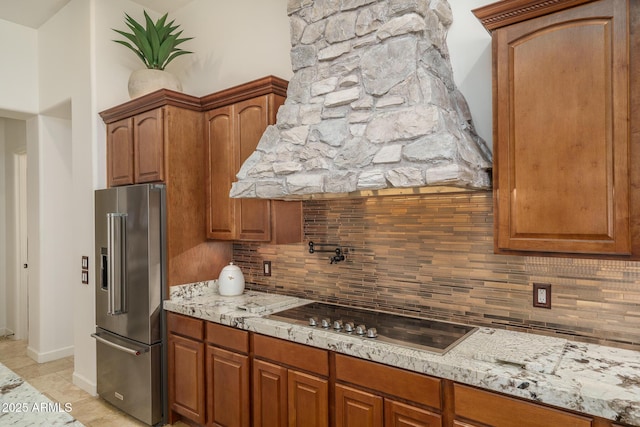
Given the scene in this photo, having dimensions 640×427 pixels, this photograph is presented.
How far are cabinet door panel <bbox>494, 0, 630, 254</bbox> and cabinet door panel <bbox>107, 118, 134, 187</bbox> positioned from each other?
2.80 metres

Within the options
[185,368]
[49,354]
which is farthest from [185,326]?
[49,354]

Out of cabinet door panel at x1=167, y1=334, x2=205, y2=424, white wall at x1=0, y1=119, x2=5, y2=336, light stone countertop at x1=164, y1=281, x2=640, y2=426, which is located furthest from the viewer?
→ white wall at x1=0, y1=119, x2=5, y2=336

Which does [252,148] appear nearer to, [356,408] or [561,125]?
[356,408]

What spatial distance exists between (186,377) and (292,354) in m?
1.07

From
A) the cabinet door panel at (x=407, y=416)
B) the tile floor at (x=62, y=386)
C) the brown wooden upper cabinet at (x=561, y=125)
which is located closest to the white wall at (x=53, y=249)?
the tile floor at (x=62, y=386)

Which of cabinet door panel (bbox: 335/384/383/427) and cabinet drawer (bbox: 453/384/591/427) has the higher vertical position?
cabinet drawer (bbox: 453/384/591/427)

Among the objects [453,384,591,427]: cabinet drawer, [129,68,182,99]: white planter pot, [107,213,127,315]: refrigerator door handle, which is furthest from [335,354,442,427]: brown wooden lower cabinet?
[129,68,182,99]: white planter pot

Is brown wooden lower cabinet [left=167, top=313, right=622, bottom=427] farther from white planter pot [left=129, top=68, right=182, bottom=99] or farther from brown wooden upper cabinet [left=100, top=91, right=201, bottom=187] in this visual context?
white planter pot [left=129, top=68, right=182, bottom=99]

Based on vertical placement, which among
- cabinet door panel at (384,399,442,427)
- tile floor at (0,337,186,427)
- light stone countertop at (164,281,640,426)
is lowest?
tile floor at (0,337,186,427)

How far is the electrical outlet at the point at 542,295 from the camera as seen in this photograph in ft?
6.65

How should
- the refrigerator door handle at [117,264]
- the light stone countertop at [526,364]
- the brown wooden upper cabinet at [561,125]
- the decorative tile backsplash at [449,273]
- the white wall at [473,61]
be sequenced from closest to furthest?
1. the light stone countertop at [526,364]
2. the brown wooden upper cabinet at [561,125]
3. the decorative tile backsplash at [449,273]
4. the white wall at [473,61]
5. the refrigerator door handle at [117,264]

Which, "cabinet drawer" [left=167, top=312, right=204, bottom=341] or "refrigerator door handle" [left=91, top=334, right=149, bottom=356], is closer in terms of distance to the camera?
"cabinet drawer" [left=167, top=312, right=204, bottom=341]

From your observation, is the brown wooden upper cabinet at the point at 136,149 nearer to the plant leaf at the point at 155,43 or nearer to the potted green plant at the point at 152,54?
the potted green plant at the point at 152,54

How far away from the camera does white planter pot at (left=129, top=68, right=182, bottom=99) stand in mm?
3311
